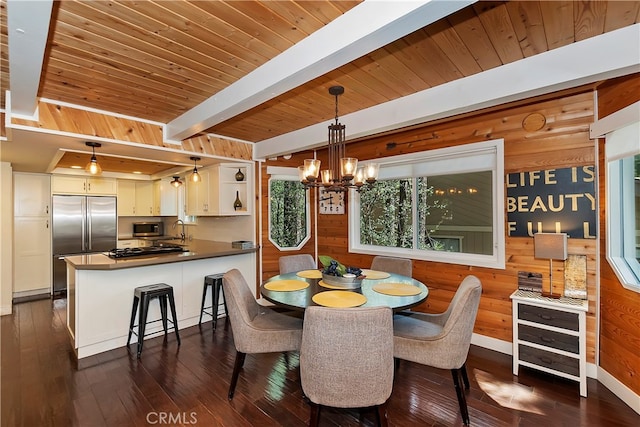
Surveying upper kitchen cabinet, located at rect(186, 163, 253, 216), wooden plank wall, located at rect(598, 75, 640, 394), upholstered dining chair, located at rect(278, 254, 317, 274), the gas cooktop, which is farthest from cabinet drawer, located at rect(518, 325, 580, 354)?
the gas cooktop

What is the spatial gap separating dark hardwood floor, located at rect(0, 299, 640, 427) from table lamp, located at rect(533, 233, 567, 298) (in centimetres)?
87

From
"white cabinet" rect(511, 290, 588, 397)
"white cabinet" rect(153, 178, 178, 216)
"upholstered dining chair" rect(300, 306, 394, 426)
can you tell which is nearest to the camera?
"upholstered dining chair" rect(300, 306, 394, 426)

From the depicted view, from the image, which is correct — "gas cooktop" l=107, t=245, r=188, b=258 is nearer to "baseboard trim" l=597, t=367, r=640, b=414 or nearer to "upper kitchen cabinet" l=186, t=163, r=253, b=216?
"upper kitchen cabinet" l=186, t=163, r=253, b=216

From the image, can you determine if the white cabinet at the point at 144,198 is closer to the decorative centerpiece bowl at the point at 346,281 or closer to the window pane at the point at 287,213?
the window pane at the point at 287,213

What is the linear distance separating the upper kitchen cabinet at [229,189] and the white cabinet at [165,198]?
6.17 ft

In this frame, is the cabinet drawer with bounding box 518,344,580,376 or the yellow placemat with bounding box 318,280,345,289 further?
the yellow placemat with bounding box 318,280,345,289

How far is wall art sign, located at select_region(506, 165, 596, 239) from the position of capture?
2.58 m

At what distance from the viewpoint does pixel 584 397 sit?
2.29m

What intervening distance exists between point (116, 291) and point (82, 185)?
3477mm

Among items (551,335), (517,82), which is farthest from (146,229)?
(551,335)

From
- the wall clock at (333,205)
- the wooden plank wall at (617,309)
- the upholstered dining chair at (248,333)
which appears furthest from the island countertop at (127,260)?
the wooden plank wall at (617,309)

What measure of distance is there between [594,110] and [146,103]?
4.06 meters

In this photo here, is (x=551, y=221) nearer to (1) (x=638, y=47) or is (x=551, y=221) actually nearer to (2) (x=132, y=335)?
(1) (x=638, y=47)

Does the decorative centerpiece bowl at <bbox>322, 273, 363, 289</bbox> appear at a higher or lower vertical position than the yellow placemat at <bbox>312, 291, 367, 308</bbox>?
higher
